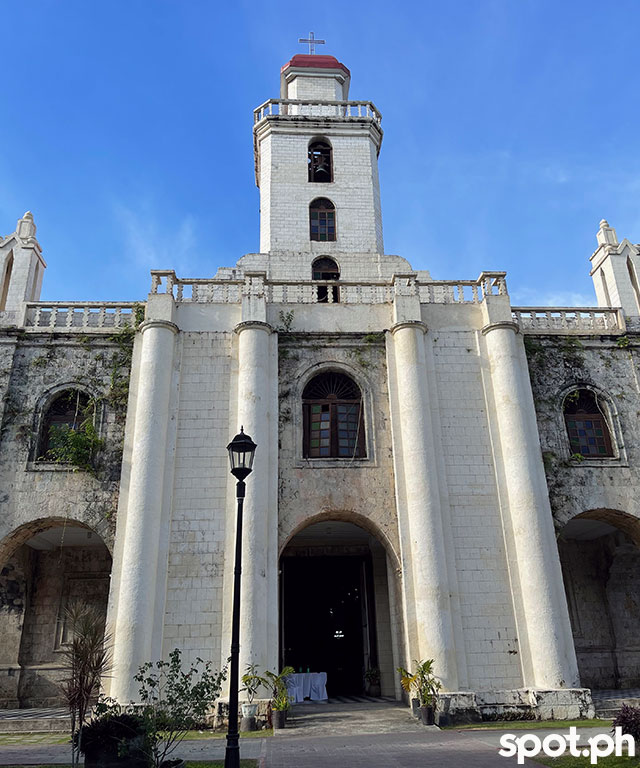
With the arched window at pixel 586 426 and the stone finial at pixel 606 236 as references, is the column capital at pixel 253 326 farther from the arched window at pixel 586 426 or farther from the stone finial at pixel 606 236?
the stone finial at pixel 606 236

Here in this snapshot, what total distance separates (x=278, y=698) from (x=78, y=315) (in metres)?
11.2

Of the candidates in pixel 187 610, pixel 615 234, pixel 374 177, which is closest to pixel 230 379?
pixel 187 610

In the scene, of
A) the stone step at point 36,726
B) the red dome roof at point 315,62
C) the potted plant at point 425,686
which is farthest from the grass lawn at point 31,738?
the red dome roof at point 315,62

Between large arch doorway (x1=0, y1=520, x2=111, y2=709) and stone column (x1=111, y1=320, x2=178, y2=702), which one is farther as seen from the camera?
large arch doorway (x1=0, y1=520, x2=111, y2=709)

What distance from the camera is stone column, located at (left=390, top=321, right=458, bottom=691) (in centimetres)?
1379

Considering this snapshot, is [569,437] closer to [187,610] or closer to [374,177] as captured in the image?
[187,610]

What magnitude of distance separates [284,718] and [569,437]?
32.4 ft

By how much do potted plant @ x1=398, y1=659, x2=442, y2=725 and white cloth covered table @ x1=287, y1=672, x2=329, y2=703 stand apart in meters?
4.31

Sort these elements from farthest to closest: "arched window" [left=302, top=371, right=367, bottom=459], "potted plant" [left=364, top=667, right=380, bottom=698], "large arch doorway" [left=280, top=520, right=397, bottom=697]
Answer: "large arch doorway" [left=280, top=520, right=397, bottom=697] → "potted plant" [left=364, top=667, right=380, bottom=698] → "arched window" [left=302, top=371, right=367, bottom=459]

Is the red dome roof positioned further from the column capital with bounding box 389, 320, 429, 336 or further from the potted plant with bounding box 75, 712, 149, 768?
the potted plant with bounding box 75, 712, 149, 768

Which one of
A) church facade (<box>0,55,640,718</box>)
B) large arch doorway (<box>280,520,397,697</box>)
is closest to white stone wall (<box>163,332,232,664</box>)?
church facade (<box>0,55,640,718</box>)

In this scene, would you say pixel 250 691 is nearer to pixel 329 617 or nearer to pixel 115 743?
pixel 115 743

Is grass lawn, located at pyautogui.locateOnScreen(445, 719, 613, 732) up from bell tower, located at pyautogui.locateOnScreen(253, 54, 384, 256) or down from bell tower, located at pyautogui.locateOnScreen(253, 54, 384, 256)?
down

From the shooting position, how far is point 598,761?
8.41 meters
